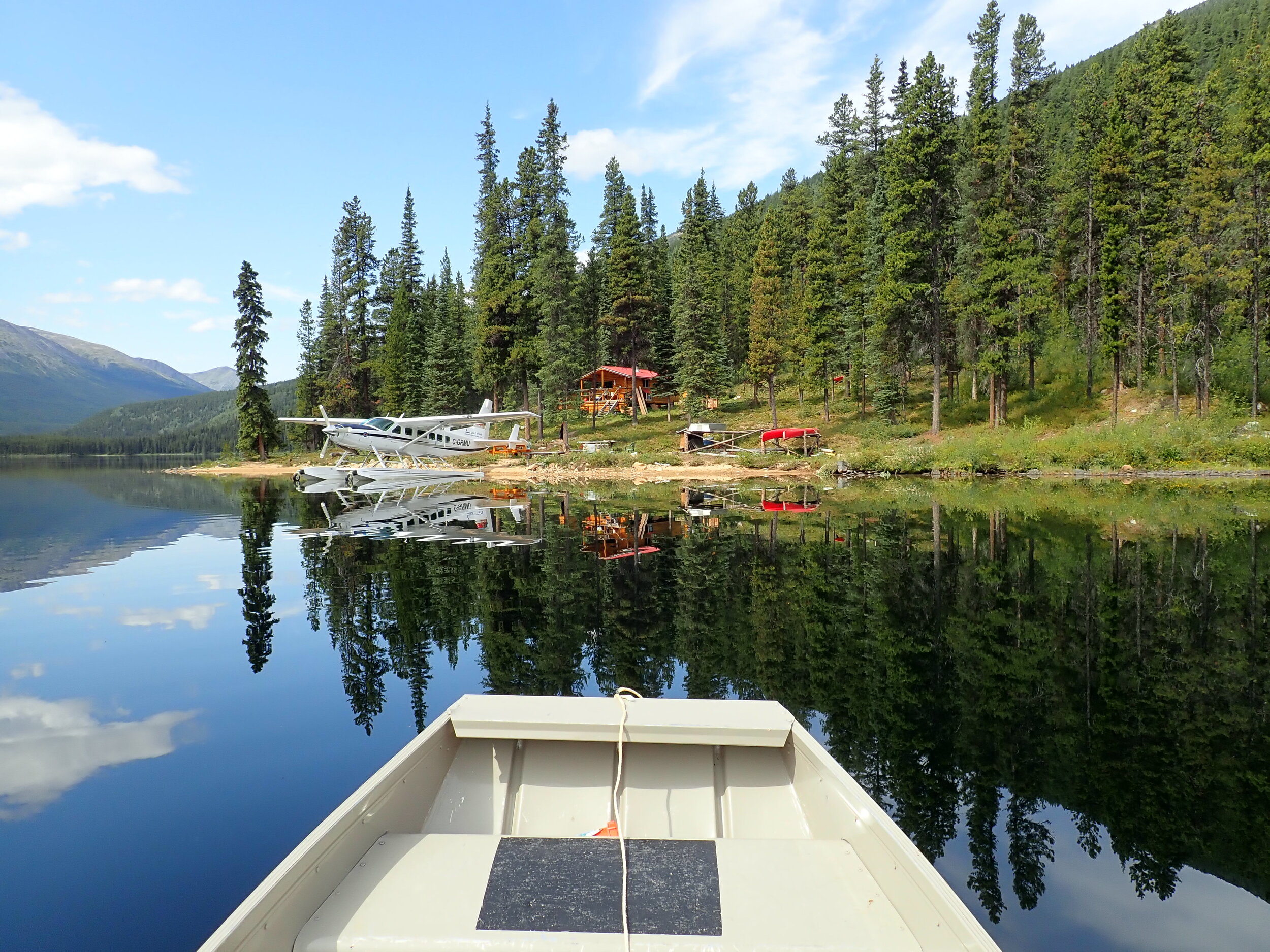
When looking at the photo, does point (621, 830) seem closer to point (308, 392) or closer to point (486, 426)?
point (486, 426)

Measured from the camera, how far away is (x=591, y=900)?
9.73 feet

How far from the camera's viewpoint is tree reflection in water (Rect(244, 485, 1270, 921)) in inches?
183

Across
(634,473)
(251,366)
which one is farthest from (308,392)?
(634,473)

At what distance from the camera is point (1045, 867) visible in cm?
409

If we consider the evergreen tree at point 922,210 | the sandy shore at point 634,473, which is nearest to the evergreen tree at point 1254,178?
the evergreen tree at point 922,210

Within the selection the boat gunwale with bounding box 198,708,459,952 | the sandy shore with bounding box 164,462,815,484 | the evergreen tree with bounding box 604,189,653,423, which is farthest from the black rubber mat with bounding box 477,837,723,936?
the evergreen tree with bounding box 604,189,653,423

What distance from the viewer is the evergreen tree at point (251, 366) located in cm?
5269

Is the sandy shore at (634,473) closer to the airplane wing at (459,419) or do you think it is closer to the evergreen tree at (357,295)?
the airplane wing at (459,419)


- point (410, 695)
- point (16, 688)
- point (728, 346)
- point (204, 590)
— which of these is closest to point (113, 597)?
point (204, 590)

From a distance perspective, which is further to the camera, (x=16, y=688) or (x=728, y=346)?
(x=728, y=346)

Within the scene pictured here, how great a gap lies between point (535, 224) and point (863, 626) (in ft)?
143

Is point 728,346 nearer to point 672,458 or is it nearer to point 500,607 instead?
point 672,458

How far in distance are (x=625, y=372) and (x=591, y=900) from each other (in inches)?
2025

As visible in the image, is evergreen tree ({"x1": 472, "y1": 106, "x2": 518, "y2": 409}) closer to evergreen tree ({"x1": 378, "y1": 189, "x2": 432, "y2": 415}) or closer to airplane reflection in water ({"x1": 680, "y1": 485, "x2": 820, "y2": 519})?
evergreen tree ({"x1": 378, "y1": 189, "x2": 432, "y2": 415})
